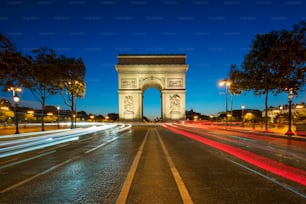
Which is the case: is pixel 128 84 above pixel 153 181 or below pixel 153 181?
above

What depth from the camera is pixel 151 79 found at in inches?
2018

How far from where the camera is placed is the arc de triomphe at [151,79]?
166ft

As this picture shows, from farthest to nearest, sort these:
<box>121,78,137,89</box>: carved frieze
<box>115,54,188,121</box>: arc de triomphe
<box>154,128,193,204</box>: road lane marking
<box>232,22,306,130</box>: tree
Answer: <box>121,78,137,89</box>: carved frieze < <box>115,54,188,121</box>: arc de triomphe < <box>232,22,306,130</box>: tree < <box>154,128,193,204</box>: road lane marking

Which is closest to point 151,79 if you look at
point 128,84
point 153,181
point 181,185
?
point 128,84

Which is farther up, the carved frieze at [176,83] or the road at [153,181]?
the carved frieze at [176,83]

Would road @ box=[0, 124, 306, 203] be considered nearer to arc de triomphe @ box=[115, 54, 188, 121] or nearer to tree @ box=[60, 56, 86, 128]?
tree @ box=[60, 56, 86, 128]

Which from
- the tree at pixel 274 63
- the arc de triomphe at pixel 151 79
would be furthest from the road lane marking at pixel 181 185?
the arc de triomphe at pixel 151 79

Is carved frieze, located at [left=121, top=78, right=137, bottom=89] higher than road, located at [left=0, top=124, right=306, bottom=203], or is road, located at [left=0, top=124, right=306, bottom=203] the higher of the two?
carved frieze, located at [left=121, top=78, right=137, bottom=89]

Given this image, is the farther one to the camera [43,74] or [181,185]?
Result: [43,74]

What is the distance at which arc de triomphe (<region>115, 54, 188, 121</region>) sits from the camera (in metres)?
50.6

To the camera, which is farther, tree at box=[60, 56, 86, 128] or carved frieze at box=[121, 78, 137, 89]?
carved frieze at box=[121, 78, 137, 89]

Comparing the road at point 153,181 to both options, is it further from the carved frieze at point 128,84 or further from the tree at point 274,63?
the carved frieze at point 128,84

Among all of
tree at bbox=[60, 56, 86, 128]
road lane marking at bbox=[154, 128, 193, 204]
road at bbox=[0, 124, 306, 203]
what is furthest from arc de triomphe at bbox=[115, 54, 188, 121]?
road lane marking at bbox=[154, 128, 193, 204]

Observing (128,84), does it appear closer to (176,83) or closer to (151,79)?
(151,79)
